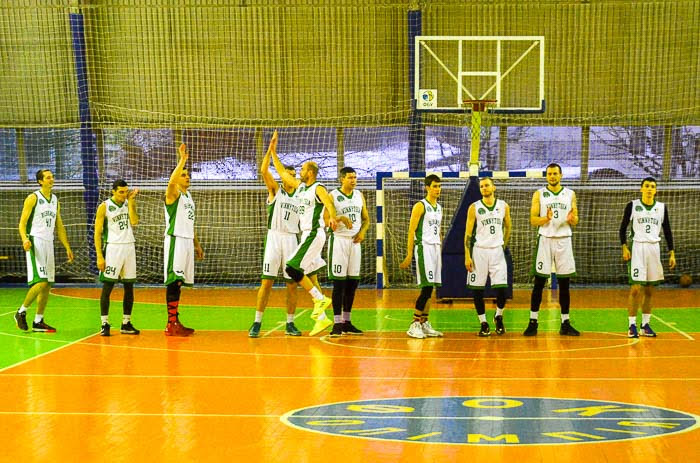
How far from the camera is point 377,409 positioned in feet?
23.1

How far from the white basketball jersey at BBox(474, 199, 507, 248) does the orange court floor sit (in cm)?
120

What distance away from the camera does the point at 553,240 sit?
1107cm

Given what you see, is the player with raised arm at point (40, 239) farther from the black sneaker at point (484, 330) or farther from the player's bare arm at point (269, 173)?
the black sneaker at point (484, 330)

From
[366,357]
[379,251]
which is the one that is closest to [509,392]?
[366,357]

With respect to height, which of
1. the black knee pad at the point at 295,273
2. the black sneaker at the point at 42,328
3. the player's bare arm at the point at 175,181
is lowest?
the black sneaker at the point at 42,328

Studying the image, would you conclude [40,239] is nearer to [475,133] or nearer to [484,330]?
[484,330]

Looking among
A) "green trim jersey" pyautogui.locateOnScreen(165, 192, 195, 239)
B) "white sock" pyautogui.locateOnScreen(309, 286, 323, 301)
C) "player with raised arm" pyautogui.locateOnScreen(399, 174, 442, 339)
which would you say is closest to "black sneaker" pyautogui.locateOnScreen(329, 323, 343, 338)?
"white sock" pyautogui.locateOnScreen(309, 286, 323, 301)

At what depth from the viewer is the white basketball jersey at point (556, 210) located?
1103 cm

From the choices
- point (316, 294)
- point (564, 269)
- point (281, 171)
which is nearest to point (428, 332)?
point (316, 294)

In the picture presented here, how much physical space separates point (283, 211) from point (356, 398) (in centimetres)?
392

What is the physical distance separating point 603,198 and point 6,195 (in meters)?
12.7

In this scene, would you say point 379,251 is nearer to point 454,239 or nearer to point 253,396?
point 454,239

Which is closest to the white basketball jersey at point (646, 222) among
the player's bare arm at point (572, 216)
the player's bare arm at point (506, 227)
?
the player's bare arm at point (572, 216)

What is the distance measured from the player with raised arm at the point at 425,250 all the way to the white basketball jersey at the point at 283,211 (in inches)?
58.1
